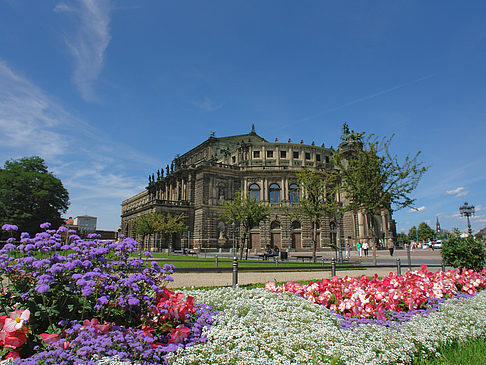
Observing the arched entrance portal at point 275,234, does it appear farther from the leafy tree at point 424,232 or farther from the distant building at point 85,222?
the distant building at point 85,222

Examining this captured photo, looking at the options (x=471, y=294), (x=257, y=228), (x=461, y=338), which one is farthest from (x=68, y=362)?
(x=257, y=228)

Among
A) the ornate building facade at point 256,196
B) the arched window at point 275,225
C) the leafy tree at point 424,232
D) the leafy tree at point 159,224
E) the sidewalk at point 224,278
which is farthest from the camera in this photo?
the leafy tree at point 424,232

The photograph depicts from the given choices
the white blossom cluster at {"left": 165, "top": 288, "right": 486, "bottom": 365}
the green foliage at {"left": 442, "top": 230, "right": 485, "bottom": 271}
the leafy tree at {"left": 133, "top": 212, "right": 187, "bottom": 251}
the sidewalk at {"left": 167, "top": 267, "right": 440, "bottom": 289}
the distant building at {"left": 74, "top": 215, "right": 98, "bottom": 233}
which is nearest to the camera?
the white blossom cluster at {"left": 165, "top": 288, "right": 486, "bottom": 365}

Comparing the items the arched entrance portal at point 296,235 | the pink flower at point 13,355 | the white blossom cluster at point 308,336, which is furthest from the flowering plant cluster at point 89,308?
the arched entrance portal at point 296,235

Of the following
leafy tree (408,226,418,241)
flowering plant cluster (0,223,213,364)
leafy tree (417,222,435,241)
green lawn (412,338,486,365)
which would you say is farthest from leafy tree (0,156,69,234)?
leafy tree (408,226,418,241)

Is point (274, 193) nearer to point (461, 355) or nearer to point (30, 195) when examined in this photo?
point (30, 195)

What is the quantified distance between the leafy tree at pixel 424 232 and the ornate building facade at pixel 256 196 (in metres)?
66.4

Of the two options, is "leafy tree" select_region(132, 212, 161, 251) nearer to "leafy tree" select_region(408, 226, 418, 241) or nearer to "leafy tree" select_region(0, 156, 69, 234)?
"leafy tree" select_region(0, 156, 69, 234)

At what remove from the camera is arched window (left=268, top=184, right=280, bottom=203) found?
5847 cm

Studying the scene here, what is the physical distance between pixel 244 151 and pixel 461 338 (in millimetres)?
55240

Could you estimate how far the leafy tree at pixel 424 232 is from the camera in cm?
11795

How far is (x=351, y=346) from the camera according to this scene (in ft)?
15.9

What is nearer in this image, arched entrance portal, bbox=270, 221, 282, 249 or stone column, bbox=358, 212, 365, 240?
arched entrance portal, bbox=270, 221, 282, 249

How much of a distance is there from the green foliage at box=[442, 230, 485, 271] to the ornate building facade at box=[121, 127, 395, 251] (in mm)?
36316
